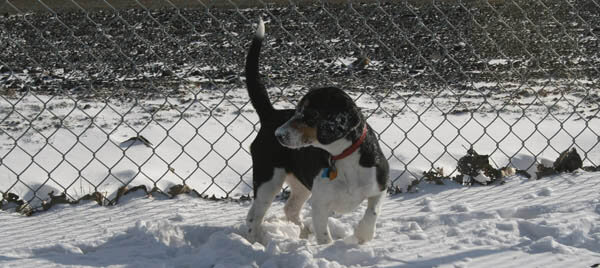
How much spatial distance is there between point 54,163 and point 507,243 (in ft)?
8.79

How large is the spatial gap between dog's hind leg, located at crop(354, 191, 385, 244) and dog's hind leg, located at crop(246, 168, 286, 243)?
43 cm

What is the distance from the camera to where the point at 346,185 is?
3.02 m

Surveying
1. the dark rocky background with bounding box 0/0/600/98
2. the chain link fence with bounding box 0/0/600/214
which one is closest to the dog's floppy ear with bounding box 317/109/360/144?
the chain link fence with bounding box 0/0/600/214

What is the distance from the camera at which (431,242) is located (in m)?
3.16

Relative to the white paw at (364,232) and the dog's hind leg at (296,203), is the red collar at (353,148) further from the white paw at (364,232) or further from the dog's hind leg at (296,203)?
the dog's hind leg at (296,203)

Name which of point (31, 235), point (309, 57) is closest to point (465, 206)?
point (31, 235)

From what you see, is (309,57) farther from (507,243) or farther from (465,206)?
(507,243)

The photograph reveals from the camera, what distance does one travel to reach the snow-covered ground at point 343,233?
295 centimetres

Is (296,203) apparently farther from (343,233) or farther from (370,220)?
(370,220)

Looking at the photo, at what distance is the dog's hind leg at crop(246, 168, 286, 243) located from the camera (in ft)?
10.8

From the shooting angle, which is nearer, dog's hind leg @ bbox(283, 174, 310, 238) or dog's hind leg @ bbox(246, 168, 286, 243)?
dog's hind leg @ bbox(246, 168, 286, 243)

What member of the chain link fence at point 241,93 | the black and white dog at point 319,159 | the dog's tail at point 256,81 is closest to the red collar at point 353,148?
the black and white dog at point 319,159

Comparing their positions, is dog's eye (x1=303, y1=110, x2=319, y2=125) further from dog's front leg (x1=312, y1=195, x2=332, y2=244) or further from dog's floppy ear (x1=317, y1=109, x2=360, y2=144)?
dog's front leg (x1=312, y1=195, x2=332, y2=244)

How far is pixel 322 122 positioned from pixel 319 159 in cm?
30
